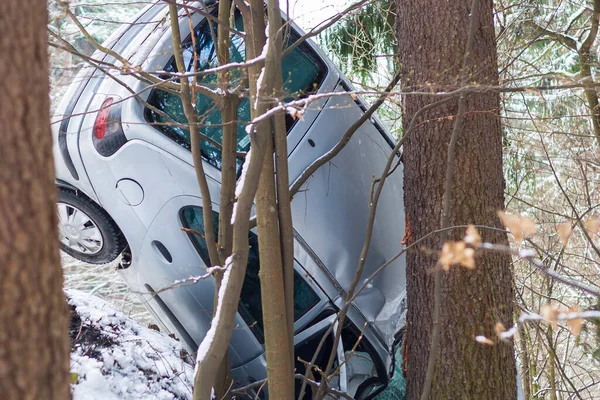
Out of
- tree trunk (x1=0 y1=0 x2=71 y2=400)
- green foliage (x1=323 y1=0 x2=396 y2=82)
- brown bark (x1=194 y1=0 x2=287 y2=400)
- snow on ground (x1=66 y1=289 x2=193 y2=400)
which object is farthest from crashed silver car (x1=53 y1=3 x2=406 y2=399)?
green foliage (x1=323 y1=0 x2=396 y2=82)

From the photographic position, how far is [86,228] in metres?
3.70

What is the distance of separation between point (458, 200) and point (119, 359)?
2.01 metres

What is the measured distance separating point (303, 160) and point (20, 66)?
9.61 ft

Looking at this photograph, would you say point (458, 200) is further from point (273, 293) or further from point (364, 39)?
point (364, 39)

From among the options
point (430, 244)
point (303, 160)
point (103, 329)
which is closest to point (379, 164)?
point (303, 160)

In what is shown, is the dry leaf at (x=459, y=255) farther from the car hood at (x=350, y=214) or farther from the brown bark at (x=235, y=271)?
the car hood at (x=350, y=214)

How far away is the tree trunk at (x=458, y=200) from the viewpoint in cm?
328

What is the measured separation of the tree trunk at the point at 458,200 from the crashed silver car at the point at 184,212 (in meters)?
0.48

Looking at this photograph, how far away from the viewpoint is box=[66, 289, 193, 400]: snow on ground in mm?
3195

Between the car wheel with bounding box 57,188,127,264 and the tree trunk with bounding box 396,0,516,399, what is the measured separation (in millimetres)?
1738

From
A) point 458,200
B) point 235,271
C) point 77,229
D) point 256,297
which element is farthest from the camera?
point 256,297

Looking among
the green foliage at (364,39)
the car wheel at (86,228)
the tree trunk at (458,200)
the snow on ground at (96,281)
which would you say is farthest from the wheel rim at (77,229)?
the snow on ground at (96,281)

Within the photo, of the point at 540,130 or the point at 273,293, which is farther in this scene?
the point at 540,130

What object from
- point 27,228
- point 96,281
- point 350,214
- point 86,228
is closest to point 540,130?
point 350,214
